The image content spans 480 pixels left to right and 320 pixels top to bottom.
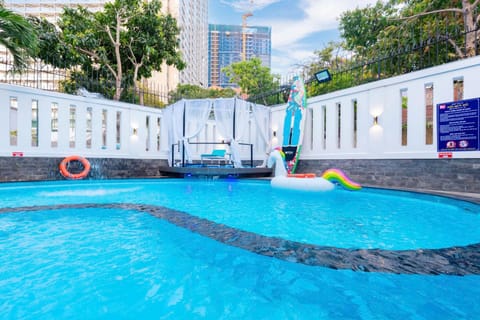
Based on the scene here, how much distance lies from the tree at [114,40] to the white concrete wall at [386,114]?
9.55 meters

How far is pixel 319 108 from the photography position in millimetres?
10461

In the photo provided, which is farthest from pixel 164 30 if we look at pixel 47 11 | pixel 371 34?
pixel 47 11

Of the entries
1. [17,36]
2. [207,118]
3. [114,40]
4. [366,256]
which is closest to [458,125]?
[366,256]

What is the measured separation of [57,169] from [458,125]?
45.0 feet

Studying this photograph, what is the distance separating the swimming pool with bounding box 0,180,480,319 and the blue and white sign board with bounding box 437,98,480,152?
3.45 m

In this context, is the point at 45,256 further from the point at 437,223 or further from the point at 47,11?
the point at 47,11

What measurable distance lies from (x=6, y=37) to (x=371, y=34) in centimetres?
1799

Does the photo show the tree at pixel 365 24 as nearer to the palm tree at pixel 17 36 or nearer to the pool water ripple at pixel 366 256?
the pool water ripple at pixel 366 256

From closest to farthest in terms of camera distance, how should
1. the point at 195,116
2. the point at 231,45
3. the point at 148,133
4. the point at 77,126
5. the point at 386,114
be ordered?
the point at 386,114
the point at 77,126
the point at 195,116
the point at 148,133
the point at 231,45

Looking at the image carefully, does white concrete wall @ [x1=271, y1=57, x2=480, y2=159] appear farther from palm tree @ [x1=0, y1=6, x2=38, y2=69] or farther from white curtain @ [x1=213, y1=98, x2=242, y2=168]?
palm tree @ [x1=0, y1=6, x2=38, y2=69]

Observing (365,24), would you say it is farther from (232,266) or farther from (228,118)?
(232,266)

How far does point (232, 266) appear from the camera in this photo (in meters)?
2.18

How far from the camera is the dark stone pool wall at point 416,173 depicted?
6.50 m

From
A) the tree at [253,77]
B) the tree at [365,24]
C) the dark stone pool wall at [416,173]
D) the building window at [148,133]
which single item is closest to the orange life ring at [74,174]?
the building window at [148,133]
